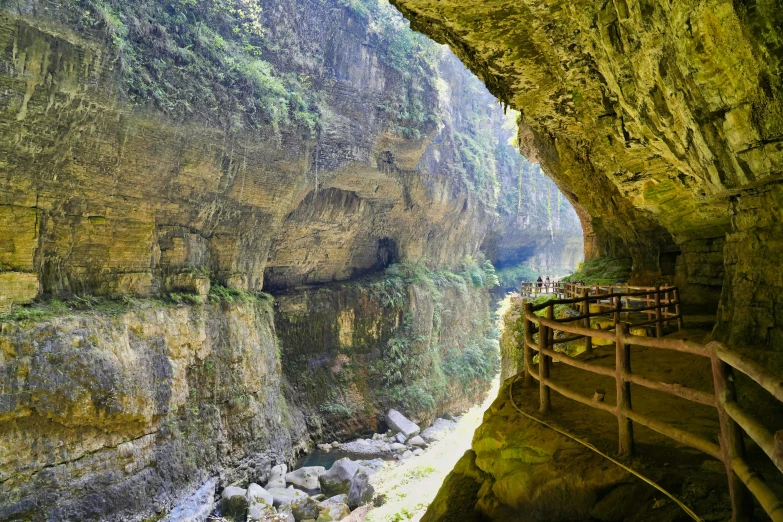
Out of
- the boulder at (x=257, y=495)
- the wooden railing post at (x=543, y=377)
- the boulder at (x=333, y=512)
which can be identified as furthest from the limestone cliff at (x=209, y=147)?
the wooden railing post at (x=543, y=377)

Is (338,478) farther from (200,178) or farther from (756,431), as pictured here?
(756,431)

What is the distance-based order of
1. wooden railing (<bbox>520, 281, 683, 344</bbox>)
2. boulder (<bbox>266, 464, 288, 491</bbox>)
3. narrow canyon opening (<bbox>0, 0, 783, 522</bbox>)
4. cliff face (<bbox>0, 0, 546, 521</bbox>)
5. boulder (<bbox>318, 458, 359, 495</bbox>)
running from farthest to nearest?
boulder (<bbox>266, 464, 288, 491</bbox>) < boulder (<bbox>318, 458, 359, 495</bbox>) < cliff face (<bbox>0, 0, 546, 521</bbox>) < wooden railing (<bbox>520, 281, 683, 344</bbox>) < narrow canyon opening (<bbox>0, 0, 783, 522</bbox>)

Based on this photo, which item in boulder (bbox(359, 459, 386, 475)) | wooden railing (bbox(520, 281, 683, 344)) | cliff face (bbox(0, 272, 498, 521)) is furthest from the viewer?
boulder (bbox(359, 459, 386, 475))

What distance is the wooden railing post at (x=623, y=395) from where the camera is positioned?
256 cm

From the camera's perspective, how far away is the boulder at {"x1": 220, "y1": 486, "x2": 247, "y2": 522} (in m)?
11.1

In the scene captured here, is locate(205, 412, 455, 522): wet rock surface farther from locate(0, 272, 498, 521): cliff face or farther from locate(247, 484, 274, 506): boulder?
locate(0, 272, 498, 521): cliff face

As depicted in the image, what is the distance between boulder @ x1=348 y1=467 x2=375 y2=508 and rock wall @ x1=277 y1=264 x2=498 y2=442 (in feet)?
15.1

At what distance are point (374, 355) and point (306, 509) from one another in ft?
29.3

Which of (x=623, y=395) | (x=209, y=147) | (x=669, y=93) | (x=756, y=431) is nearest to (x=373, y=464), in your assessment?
(x=209, y=147)

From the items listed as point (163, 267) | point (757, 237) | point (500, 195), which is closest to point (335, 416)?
point (163, 267)

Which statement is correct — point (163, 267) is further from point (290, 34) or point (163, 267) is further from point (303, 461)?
point (290, 34)

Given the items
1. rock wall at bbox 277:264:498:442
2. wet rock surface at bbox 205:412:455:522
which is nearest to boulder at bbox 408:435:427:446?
rock wall at bbox 277:264:498:442

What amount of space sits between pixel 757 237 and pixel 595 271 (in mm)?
11045

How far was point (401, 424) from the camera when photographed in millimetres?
17750
